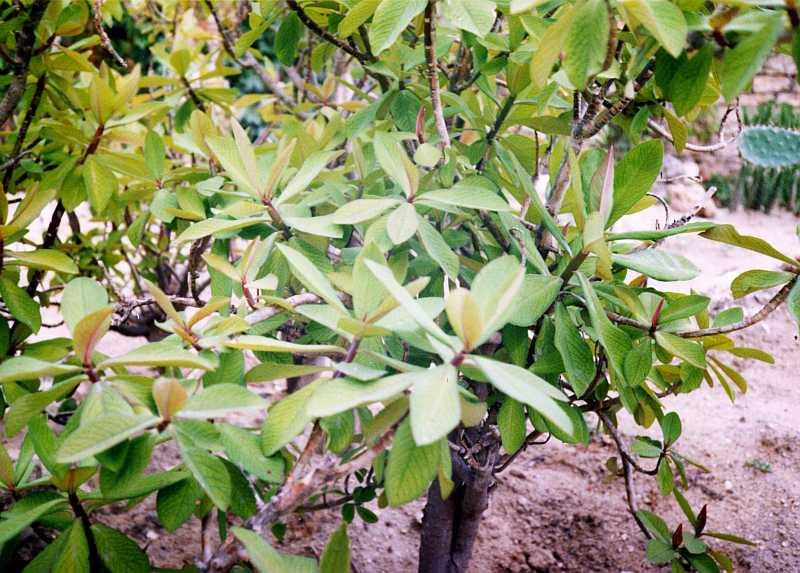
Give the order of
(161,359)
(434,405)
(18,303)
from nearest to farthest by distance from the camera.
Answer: (434,405)
(161,359)
(18,303)

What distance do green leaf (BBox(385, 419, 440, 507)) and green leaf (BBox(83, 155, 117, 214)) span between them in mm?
977

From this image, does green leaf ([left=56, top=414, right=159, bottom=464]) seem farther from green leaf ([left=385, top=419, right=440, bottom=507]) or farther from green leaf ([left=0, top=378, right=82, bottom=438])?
green leaf ([left=385, top=419, right=440, bottom=507])

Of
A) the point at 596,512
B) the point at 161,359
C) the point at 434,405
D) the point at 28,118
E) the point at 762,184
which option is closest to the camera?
the point at 434,405

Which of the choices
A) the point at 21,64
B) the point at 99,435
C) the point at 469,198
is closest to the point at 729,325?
the point at 469,198

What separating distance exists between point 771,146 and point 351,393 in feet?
3.30

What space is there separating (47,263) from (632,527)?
1582 millimetres

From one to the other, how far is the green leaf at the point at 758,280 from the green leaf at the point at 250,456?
728 mm

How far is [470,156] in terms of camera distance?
126 cm

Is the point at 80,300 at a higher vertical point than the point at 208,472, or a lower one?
higher

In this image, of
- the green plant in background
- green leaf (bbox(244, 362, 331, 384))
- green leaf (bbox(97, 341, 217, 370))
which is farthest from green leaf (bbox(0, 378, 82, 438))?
the green plant in background

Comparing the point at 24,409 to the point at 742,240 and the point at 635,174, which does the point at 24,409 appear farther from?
the point at 742,240

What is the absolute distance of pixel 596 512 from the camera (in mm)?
1922

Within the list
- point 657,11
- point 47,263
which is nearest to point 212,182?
point 47,263

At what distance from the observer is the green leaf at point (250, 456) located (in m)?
0.83
